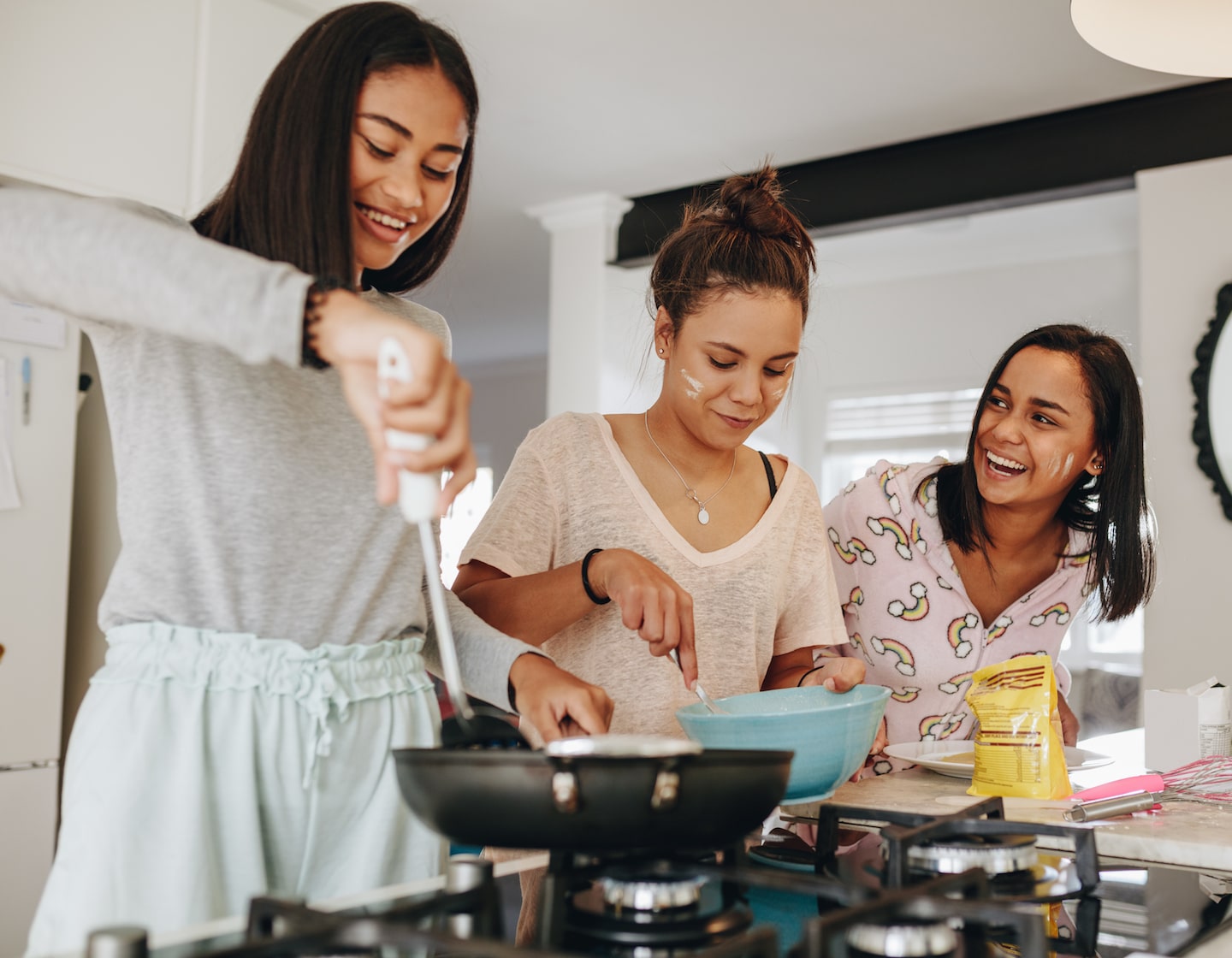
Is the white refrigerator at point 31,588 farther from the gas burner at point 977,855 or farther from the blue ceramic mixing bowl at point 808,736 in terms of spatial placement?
the gas burner at point 977,855

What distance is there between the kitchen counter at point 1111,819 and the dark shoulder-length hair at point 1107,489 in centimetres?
39

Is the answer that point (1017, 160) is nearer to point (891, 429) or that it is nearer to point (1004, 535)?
point (891, 429)

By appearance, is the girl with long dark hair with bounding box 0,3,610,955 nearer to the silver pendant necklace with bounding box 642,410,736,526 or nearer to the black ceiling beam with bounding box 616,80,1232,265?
the silver pendant necklace with bounding box 642,410,736,526

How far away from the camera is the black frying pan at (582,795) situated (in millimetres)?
636

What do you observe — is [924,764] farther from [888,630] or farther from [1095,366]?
[1095,366]

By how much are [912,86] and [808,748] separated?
3098 millimetres

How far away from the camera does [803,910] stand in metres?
0.81

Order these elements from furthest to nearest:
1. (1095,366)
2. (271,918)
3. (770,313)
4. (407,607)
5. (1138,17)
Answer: (1095,366), (1138,17), (770,313), (407,607), (271,918)

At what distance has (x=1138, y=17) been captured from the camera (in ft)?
5.71

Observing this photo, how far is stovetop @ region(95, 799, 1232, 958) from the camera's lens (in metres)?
0.56

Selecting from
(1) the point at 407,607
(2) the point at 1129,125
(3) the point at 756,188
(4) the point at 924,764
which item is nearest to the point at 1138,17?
(3) the point at 756,188

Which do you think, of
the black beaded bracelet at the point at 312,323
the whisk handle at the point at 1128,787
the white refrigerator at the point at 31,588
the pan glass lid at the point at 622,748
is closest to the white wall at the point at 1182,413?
the whisk handle at the point at 1128,787

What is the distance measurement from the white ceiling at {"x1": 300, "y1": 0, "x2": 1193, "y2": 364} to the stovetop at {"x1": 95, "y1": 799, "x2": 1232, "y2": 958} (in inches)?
83.0

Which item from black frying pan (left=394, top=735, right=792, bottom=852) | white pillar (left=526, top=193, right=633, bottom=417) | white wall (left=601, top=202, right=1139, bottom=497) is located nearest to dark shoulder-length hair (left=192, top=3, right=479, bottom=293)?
black frying pan (left=394, top=735, right=792, bottom=852)
